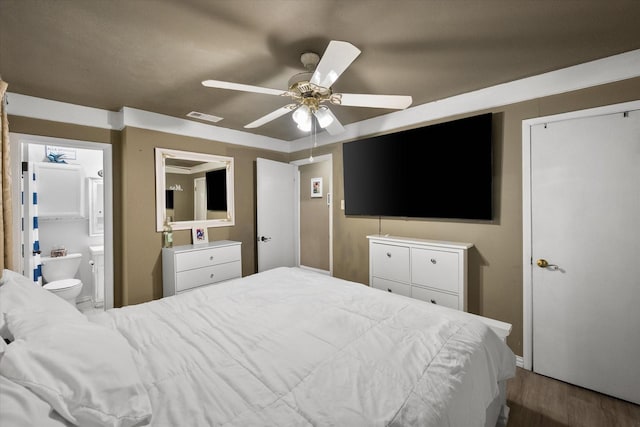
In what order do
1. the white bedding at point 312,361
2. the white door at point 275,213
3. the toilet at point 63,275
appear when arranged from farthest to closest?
1. the white door at point 275,213
2. the toilet at point 63,275
3. the white bedding at point 312,361

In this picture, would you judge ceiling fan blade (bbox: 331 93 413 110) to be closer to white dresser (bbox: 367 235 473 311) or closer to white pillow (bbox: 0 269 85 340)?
white dresser (bbox: 367 235 473 311)

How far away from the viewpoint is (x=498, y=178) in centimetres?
250

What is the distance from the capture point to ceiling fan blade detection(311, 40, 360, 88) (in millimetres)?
1379

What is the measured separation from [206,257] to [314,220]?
1.78 metres

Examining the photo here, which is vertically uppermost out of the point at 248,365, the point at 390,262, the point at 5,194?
the point at 5,194

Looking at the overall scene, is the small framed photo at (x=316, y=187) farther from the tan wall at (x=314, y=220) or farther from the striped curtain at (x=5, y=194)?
the striped curtain at (x=5, y=194)

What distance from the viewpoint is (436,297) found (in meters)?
2.57

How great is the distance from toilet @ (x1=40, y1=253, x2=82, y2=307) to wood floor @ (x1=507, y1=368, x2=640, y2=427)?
15.0 feet

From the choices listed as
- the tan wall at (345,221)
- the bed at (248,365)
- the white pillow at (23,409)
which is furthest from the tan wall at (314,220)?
the white pillow at (23,409)

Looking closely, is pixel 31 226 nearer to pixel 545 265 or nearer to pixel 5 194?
pixel 5 194

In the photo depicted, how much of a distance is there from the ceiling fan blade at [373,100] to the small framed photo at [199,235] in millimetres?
2483

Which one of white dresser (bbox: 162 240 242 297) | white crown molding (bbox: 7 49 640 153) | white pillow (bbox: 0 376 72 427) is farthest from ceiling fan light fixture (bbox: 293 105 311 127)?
white dresser (bbox: 162 240 242 297)

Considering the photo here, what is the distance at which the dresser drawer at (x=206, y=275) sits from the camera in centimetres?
300

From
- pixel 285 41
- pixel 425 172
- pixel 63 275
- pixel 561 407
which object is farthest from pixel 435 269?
pixel 63 275
